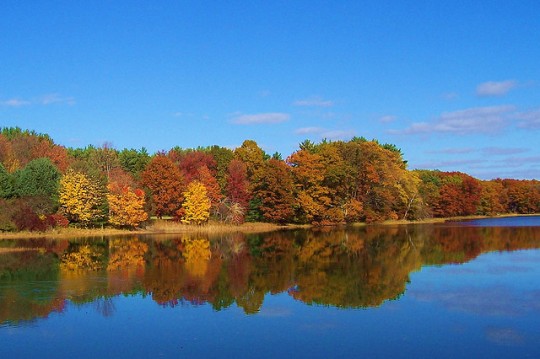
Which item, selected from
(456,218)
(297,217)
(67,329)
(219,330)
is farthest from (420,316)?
(456,218)

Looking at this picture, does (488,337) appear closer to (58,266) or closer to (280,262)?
(280,262)

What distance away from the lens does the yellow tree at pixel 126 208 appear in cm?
5466

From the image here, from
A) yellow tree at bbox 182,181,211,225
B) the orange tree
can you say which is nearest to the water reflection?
yellow tree at bbox 182,181,211,225

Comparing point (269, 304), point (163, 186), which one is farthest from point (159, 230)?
point (269, 304)

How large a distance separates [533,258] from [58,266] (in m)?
28.6

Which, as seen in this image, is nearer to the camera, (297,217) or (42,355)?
(42,355)

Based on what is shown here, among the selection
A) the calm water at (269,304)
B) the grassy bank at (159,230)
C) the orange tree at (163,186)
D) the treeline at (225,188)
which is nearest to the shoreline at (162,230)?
the grassy bank at (159,230)

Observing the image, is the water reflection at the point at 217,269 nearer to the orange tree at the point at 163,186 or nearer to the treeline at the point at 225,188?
the treeline at the point at 225,188

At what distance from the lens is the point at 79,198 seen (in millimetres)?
53375

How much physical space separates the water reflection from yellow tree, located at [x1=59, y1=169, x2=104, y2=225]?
26.2ft

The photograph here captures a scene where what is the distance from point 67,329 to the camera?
1655 centimetres

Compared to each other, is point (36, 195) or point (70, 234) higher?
point (36, 195)

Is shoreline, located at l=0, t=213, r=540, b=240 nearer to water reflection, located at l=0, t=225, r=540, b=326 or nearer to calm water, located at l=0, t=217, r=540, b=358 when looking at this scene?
water reflection, located at l=0, t=225, r=540, b=326

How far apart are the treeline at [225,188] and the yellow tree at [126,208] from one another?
0.10 meters
